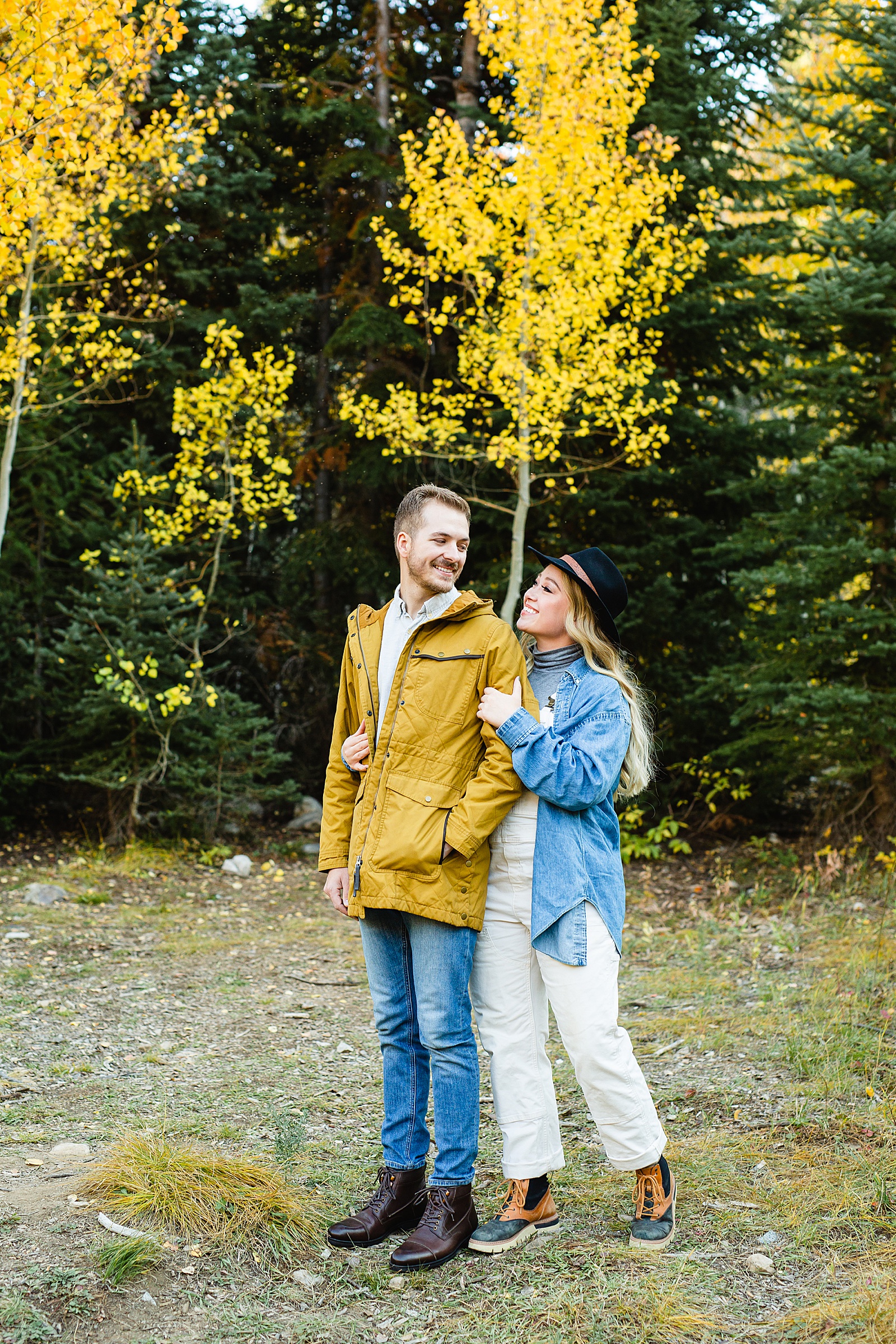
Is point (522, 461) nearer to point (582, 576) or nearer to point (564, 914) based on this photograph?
point (582, 576)

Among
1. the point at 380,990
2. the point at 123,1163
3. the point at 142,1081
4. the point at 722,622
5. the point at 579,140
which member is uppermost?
the point at 579,140

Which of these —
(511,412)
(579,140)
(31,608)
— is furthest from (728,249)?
(31,608)

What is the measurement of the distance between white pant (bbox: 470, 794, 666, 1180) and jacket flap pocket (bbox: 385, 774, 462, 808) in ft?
0.65

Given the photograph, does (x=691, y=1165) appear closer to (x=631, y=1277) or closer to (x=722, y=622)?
(x=631, y=1277)

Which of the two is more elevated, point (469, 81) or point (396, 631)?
point (469, 81)

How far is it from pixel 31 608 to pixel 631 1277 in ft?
25.5

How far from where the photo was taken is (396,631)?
300 cm

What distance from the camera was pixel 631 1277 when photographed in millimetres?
2703

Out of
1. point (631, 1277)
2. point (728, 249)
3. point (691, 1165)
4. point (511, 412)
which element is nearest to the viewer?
point (631, 1277)

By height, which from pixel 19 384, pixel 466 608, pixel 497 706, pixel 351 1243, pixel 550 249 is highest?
pixel 550 249

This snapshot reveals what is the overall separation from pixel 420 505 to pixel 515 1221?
1.96m

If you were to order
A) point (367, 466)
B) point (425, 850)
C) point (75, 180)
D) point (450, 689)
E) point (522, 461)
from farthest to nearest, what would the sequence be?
point (367, 466) < point (522, 461) < point (75, 180) < point (450, 689) < point (425, 850)

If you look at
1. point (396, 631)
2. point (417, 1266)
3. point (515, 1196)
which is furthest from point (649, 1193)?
point (396, 631)

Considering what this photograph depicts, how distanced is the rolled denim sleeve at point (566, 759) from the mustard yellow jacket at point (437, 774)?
54mm
